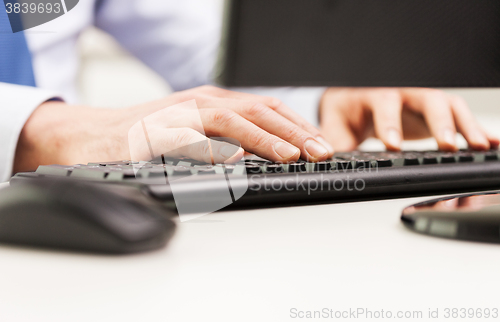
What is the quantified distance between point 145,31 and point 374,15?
2.63ft

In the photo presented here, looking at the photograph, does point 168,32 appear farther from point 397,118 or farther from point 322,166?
point 322,166

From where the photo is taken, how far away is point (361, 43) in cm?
39

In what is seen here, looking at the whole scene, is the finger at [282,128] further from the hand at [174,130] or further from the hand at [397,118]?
the hand at [397,118]

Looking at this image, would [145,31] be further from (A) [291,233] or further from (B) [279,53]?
(A) [291,233]

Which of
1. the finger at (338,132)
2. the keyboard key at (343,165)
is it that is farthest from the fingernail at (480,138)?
the keyboard key at (343,165)

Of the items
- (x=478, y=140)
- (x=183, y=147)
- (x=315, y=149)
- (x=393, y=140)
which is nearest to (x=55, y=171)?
(x=183, y=147)

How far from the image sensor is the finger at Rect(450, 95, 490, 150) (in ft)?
1.97

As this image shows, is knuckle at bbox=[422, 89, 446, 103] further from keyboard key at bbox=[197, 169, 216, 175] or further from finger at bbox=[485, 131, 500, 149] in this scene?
keyboard key at bbox=[197, 169, 216, 175]

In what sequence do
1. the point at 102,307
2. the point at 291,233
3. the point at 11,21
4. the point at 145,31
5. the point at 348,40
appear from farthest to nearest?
the point at 145,31, the point at 11,21, the point at 348,40, the point at 291,233, the point at 102,307

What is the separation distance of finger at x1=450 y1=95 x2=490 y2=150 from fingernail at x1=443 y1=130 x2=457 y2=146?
5cm

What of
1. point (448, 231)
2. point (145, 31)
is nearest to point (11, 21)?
point (145, 31)

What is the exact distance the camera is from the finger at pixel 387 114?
610mm

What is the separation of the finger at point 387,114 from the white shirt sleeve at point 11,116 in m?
0.54

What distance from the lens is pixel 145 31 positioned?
1.05 metres
